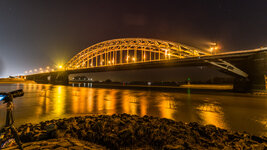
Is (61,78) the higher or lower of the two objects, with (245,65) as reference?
lower

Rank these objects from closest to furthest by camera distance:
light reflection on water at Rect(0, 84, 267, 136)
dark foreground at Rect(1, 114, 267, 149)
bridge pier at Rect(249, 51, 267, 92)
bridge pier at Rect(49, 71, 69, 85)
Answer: dark foreground at Rect(1, 114, 267, 149)
light reflection on water at Rect(0, 84, 267, 136)
bridge pier at Rect(249, 51, 267, 92)
bridge pier at Rect(49, 71, 69, 85)

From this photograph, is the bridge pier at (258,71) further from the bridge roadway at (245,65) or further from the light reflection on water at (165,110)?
the light reflection on water at (165,110)

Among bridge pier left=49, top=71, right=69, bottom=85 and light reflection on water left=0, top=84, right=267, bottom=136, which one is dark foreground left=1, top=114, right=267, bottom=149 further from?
bridge pier left=49, top=71, right=69, bottom=85

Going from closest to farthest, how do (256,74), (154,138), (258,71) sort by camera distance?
1. (154,138)
2. (258,71)
3. (256,74)

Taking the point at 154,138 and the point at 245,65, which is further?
the point at 245,65

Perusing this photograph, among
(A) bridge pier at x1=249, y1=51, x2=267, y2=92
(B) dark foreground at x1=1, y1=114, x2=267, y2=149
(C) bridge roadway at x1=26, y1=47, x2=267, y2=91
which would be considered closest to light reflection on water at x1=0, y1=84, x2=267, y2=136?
(B) dark foreground at x1=1, y1=114, x2=267, y2=149

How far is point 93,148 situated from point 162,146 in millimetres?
1667

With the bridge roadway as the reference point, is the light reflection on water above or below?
below

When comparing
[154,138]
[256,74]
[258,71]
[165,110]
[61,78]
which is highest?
[258,71]

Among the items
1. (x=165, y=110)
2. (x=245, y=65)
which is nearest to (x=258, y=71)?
(x=245, y=65)

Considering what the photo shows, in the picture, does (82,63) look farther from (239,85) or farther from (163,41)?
(239,85)

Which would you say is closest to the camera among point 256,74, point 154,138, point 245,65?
point 154,138

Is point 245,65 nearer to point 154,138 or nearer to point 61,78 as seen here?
point 154,138

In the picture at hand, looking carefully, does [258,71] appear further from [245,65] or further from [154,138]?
[154,138]
